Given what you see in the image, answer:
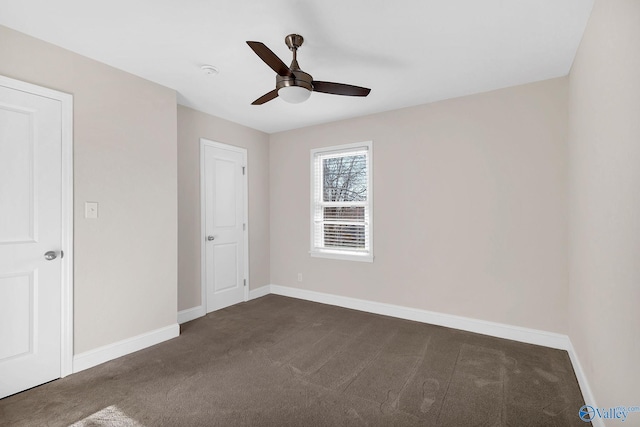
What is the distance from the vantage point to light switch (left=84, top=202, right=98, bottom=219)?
8.35 feet

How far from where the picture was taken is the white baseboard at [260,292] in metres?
4.59

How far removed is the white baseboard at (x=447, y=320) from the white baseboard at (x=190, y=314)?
1365mm

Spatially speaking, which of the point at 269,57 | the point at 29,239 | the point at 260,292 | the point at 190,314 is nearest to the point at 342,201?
the point at 260,292

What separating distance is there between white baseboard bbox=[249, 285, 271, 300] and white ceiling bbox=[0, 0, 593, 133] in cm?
288

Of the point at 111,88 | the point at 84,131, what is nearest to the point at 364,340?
the point at 84,131

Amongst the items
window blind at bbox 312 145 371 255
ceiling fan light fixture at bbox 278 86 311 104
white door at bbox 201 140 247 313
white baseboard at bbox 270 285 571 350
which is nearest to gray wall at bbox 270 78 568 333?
white baseboard at bbox 270 285 571 350

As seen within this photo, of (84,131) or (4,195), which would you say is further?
(84,131)

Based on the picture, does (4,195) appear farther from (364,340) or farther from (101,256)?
(364,340)

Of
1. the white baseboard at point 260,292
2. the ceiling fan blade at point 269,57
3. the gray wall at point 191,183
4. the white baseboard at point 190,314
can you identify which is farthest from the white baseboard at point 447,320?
the ceiling fan blade at point 269,57

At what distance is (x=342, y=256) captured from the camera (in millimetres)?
4258

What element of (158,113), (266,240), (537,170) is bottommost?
(266,240)

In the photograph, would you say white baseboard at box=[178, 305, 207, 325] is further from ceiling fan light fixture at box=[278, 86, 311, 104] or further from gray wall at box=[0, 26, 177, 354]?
ceiling fan light fixture at box=[278, 86, 311, 104]

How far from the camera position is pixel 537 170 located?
299 centimetres

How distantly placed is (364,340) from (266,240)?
95.1 inches
